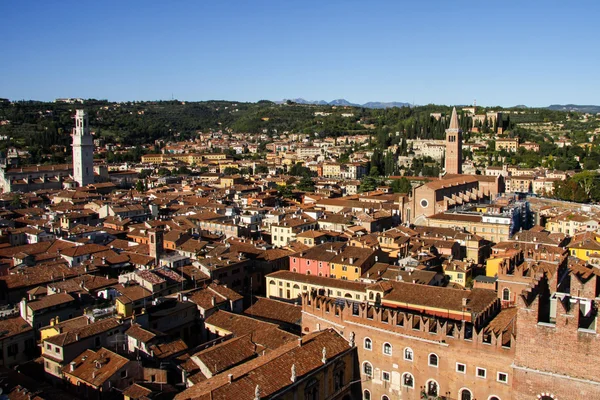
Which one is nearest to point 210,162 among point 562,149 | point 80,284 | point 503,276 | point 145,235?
point 562,149

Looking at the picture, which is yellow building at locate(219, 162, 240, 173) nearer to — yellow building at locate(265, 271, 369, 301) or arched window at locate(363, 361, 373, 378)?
yellow building at locate(265, 271, 369, 301)

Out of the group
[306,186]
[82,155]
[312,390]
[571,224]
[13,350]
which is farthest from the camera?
[82,155]

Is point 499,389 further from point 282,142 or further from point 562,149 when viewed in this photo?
point 282,142

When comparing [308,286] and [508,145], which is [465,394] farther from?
[508,145]

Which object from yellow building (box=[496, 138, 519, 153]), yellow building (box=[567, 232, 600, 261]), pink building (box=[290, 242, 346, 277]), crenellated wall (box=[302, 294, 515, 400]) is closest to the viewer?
crenellated wall (box=[302, 294, 515, 400])

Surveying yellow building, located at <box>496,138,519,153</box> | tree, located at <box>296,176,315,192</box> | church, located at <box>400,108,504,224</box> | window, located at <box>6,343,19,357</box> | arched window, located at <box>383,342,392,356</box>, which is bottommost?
window, located at <box>6,343,19,357</box>

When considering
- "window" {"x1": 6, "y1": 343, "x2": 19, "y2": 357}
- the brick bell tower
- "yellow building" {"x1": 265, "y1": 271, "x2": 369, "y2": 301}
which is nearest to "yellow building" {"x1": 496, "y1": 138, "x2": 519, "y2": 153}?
the brick bell tower

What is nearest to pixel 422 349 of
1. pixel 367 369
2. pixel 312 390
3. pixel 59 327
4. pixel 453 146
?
pixel 367 369
